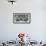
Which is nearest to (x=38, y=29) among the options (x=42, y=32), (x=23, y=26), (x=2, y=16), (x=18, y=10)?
(x=42, y=32)

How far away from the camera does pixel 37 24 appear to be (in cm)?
555

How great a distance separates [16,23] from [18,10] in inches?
21.1

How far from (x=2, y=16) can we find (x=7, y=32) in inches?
27.2

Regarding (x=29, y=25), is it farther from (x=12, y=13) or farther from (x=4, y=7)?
(x=4, y=7)

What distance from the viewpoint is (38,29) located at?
555 centimetres

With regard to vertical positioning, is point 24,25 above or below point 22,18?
below

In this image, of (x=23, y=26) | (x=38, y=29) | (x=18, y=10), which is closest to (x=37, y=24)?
(x=38, y=29)

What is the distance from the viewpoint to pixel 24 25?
5.59 meters

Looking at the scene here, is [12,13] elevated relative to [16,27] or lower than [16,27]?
elevated

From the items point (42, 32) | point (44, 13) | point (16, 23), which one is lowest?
point (42, 32)

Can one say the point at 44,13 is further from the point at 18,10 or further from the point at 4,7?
the point at 4,7

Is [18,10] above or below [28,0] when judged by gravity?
below

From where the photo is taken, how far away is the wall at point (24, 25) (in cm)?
555

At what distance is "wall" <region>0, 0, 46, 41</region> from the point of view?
18.2 ft
